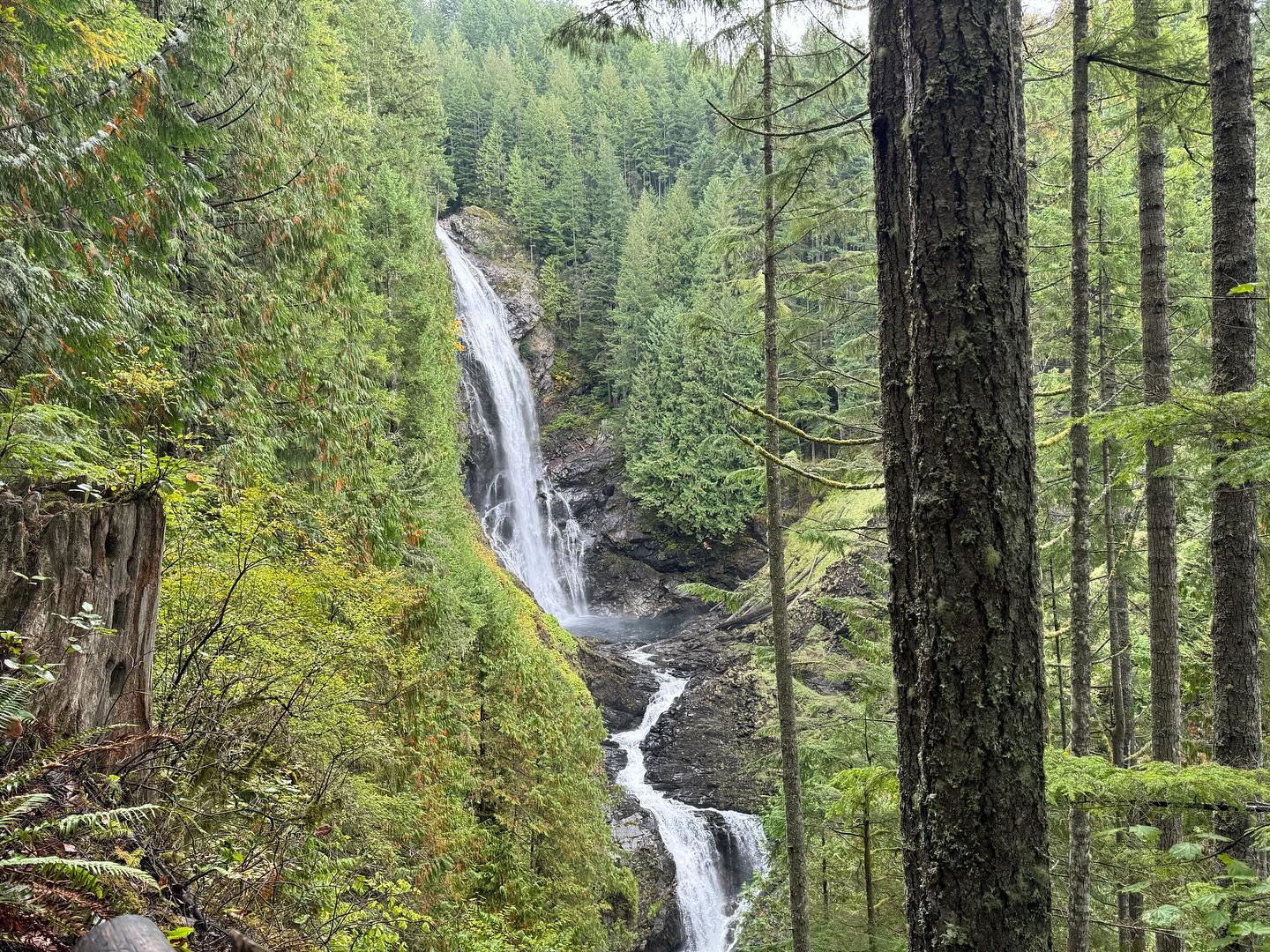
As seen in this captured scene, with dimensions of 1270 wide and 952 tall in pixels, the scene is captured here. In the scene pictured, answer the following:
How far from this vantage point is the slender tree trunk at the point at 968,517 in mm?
1926

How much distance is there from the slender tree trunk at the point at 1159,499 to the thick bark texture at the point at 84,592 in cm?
676

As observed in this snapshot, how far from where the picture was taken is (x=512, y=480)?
29359 millimetres

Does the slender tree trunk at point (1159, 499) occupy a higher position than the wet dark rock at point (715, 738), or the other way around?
the slender tree trunk at point (1159, 499)

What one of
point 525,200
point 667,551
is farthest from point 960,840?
point 525,200

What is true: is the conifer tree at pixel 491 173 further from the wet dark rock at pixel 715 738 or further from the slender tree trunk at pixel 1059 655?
the slender tree trunk at pixel 1059 655

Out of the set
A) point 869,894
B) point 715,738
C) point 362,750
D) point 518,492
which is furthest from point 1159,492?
point 518,492

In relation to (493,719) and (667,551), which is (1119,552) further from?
(667,551)

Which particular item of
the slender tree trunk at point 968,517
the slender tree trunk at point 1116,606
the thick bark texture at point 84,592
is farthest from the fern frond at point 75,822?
the slender tree trunk at point 1116,606

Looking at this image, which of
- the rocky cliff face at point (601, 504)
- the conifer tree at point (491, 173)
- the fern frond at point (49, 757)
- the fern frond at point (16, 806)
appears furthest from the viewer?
the conifer tree at point (491, 173)

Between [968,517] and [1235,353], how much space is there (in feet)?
11.6

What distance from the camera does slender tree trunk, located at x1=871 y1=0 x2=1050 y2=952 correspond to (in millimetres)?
1926

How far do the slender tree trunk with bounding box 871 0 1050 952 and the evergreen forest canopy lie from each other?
0.04 ft

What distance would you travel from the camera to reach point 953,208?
6.72 feet

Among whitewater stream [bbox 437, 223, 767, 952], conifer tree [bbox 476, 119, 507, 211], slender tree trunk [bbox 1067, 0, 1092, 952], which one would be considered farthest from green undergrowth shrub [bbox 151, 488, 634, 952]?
conifer tree [bbox 476, 119, 507, 211]
